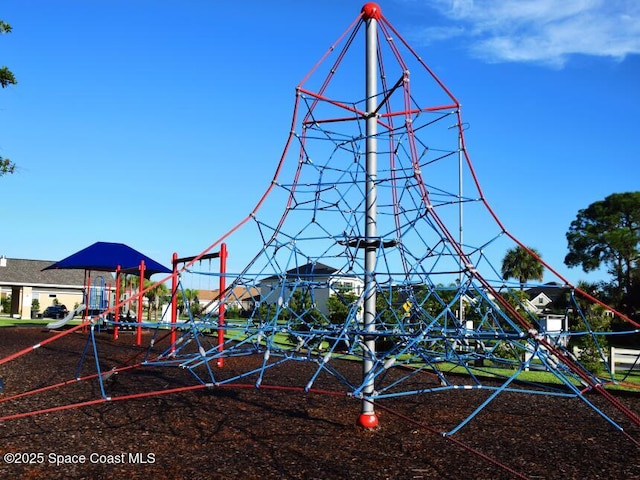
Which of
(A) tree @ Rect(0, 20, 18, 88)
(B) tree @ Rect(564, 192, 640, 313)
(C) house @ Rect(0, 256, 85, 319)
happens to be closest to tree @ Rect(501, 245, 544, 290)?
(B) tree @ Rect(564, 192, 640, 313)

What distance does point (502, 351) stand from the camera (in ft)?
55.5

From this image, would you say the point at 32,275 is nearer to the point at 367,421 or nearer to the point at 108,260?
the point at 108,260

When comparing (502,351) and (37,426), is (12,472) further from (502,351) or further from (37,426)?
(502,351)

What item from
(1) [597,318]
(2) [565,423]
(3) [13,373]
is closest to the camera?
(2) [565,423]

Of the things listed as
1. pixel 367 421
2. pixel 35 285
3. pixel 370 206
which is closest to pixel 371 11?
pixel 370 206

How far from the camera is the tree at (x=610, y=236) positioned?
50.0m

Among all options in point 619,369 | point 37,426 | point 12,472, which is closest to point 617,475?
point 12,472

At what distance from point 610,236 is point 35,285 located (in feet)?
149

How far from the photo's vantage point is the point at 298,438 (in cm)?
672

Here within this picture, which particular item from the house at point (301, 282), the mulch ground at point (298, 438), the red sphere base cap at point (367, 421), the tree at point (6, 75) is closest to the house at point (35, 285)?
the tree at point (6, 75)

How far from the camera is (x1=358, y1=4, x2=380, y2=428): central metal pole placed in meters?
7.10

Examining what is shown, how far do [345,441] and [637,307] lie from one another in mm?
31595

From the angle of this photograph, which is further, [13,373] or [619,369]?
[619,369]

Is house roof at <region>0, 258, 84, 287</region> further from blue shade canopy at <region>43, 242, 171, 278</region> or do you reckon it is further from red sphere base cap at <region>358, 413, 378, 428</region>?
red sphere base cap at <region>358, 413, 378, 428</region>
